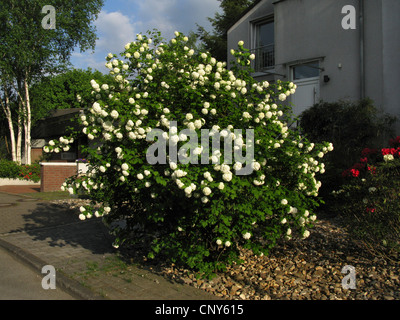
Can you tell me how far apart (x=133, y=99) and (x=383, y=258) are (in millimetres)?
3765

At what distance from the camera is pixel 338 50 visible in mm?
13242

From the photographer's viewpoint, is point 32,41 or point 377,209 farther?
point 32,41

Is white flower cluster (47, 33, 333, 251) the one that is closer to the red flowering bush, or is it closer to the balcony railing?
the red flowering bush

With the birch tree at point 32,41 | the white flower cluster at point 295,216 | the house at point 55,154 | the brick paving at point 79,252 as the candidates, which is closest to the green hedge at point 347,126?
the white flower cluster at point 295,216

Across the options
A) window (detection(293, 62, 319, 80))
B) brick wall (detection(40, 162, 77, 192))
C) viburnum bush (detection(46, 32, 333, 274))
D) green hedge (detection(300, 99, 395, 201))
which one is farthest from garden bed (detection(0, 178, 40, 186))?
viburnum bush (detection(46, 32, 333, 274))

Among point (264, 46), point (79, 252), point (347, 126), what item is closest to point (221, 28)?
point (264, 46)

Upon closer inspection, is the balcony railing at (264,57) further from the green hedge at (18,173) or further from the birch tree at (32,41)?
the green hedge at (18,173)

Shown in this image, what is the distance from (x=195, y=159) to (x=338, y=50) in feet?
36.6

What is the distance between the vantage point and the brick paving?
14.5 ft

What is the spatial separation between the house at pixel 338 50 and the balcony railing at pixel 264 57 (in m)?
0.32

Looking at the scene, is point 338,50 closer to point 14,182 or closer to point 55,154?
point 14,182

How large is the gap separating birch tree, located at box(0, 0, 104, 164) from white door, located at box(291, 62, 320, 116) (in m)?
13.3

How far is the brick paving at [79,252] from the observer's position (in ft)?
14.5
